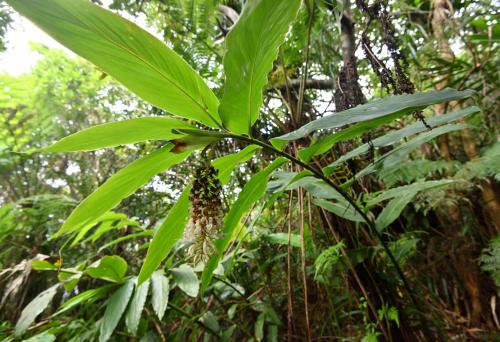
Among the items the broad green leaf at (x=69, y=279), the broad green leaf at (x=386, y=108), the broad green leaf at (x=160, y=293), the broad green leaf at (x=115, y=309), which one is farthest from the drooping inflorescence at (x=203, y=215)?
the broad green leaf at (x=69, y=279)

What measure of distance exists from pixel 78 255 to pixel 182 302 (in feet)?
2.91

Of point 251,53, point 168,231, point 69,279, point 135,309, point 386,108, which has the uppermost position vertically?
point 251,53

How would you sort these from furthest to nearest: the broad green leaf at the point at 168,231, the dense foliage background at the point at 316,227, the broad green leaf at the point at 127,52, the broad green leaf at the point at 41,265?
the broad green leaf at the point at 41,265, the dense foliage background at the point at 316,227, the broad green leaf at the point at 168,231, the broad green leaf at the point at 127,52

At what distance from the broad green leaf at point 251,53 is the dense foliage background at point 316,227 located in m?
0.17

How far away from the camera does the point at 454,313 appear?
1518 millimetres

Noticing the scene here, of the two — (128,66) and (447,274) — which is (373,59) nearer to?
(128,66)

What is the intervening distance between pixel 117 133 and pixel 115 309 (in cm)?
83

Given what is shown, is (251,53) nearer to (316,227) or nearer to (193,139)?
(193,139)

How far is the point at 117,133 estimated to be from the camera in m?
0.53

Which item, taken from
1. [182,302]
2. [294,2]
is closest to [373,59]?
[294,2]

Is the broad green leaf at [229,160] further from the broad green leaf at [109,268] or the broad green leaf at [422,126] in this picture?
the broad green leaf at [109,268]

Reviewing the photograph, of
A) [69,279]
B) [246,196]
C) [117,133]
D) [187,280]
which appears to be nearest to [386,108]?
[246,196]

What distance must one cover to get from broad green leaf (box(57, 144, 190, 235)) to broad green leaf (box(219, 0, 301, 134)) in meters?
0.14

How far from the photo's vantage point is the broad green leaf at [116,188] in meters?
0.54
